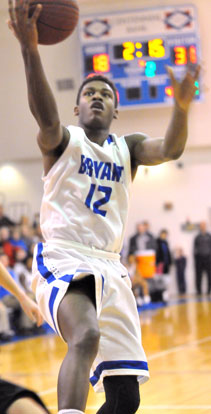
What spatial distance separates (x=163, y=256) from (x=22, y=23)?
15.1 metres

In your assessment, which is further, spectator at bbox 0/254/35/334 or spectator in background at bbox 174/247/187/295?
spectator in background at bbox 174/247/187/295

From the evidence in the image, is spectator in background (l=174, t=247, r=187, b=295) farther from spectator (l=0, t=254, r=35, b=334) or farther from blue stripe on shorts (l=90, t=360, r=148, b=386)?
blue stripe on shorts (l=90, t=360, r=148, b=386)

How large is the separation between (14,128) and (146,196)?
4088 mm

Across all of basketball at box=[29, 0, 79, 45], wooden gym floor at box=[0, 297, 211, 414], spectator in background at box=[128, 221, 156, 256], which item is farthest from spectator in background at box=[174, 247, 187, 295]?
basketball at box=[29, 0, 79, 45]

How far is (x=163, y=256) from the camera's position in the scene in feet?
58.2

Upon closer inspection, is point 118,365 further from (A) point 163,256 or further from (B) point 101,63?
(A) point 163,256

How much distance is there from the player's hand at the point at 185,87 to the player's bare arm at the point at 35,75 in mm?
531

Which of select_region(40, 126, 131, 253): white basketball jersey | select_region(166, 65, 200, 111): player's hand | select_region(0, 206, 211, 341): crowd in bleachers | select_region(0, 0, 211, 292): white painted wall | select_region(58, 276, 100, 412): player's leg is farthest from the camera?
select_region(0, 0, 211, 292): white painted wall

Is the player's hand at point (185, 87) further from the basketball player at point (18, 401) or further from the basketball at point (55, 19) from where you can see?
the basketball player at point (18, 401)

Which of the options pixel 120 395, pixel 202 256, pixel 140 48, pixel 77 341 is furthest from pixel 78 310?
pixel 202 256

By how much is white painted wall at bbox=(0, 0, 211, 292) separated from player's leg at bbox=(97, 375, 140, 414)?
14.7 metres

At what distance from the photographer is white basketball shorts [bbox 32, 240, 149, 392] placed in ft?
10.7

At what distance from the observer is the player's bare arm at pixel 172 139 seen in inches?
121

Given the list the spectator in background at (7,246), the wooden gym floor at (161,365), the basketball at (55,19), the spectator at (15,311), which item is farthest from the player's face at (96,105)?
the spectator in background at (7,246)
